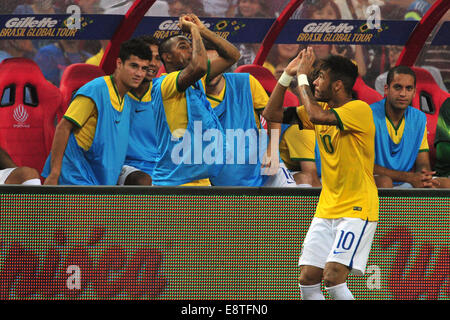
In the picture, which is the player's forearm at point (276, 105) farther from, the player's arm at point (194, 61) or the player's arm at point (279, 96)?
the player's arm at point (194, 61)

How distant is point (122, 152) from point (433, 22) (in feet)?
11.8

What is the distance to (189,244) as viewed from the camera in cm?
449

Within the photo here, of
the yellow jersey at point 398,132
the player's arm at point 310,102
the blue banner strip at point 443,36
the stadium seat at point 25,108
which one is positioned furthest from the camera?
the blue banner strip at point 443,36

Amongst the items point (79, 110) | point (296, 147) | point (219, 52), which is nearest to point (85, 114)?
point (79, 110)

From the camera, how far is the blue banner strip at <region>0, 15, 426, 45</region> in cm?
691

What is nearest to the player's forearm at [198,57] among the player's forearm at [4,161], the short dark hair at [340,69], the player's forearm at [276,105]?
the player's forearm at [276,105]

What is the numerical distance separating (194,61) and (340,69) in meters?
0.92

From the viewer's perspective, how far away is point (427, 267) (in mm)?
4613

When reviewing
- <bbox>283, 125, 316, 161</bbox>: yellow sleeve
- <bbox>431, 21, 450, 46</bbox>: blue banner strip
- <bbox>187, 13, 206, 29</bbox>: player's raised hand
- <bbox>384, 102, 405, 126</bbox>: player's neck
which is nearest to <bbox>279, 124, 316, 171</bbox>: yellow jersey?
<bbox>283, 125, 316, 161</bbox>: yellow sleeve

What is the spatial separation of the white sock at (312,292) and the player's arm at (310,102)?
0.88 m

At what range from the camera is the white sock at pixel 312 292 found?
4230 millimetres

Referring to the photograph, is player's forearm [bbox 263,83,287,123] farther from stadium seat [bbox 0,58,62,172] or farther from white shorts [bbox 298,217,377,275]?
stadium seat [bbox 0,58,62,172]
